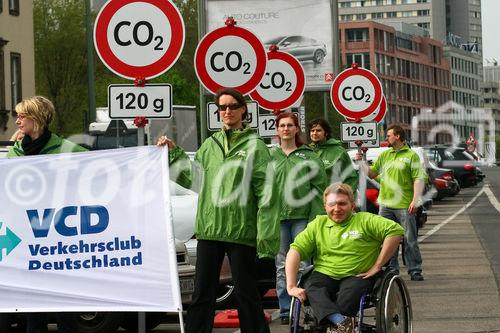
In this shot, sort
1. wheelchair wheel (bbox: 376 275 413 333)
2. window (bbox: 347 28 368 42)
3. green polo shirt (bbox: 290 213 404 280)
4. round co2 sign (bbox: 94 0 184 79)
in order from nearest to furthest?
wheelchair wheel (bbox: 376 275 413 333)
green polo shirt (bbox: 290 213 404 280)
round co2 sign (bbox: 94 0 184 79)
window (bbox: 347 28 368 42)

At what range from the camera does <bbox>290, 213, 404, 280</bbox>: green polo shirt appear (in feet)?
34.2

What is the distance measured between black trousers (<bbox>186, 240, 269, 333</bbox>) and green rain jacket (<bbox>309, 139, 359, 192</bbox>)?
13.3 ft

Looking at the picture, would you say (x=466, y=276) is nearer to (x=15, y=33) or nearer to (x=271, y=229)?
(x=271, y=229)

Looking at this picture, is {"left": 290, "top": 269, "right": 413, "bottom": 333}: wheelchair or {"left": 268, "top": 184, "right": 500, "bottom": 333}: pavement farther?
{"left": 268, "top": 184, "right": 500, "bottom": 333}: pavement

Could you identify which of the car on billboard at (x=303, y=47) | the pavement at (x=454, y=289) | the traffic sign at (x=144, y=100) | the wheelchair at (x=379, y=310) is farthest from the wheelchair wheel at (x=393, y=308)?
the car on billboard at (x=303, y=47)

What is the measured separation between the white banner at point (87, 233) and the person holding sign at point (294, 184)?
3.20 m

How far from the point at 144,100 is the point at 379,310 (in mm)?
3163

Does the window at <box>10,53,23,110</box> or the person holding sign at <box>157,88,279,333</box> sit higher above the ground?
the window at <box>10,53,23,110</box>

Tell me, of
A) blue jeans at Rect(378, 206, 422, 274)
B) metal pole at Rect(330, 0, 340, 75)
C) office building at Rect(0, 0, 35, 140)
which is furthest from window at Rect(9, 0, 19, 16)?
blue jeans at Rect(378, 206, 422, 274)

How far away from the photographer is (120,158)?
10.7 metres

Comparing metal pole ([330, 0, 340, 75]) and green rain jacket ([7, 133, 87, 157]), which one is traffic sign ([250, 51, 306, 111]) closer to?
green rain jacket ([7, 133, 87, 157])

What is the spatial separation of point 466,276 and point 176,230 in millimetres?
6176

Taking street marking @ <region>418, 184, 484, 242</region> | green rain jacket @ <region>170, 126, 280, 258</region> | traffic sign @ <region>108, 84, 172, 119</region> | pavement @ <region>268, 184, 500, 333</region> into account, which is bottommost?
pavement @ <region>268, 184, 500, 333</region>

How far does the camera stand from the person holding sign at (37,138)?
10.3 meters
